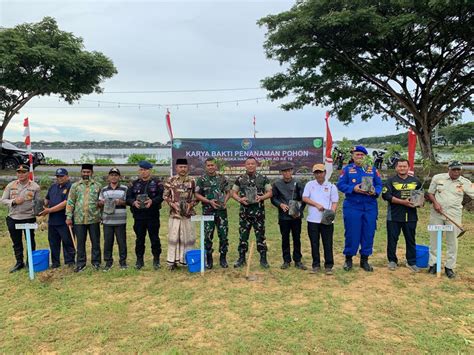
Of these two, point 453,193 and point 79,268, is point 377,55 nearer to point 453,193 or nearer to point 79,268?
point 453,193

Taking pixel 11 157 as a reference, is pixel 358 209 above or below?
below

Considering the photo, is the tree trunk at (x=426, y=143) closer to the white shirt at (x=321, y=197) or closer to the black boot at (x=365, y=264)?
the black boot at (x=365, y=264)

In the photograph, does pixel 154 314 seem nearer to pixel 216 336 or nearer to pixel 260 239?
pixel 216 336

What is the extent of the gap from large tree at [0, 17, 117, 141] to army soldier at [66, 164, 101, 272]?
36.4 ft

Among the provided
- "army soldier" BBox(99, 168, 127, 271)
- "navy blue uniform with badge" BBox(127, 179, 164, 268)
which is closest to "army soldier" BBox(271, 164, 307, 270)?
"navy blue uniform with badge" BBox(127, 179, 164, 268)

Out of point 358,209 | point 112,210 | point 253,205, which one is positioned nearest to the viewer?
point 112,210

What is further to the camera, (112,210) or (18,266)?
(18,266)

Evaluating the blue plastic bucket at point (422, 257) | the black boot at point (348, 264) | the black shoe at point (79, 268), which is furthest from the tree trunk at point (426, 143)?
the black shoe at point (79, 268)

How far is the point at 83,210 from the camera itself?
4953mm

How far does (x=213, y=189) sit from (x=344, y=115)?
13.8 meters

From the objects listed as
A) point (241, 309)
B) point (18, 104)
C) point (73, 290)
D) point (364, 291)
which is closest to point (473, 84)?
point (364, 291)

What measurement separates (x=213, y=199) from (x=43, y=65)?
13.3 m

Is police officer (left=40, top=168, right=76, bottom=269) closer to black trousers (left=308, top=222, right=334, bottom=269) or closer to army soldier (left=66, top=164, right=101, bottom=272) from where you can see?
army soldier (left=66, top=164, right=101, bottom=272)

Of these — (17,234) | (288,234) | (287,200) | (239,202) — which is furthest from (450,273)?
(17,234)
